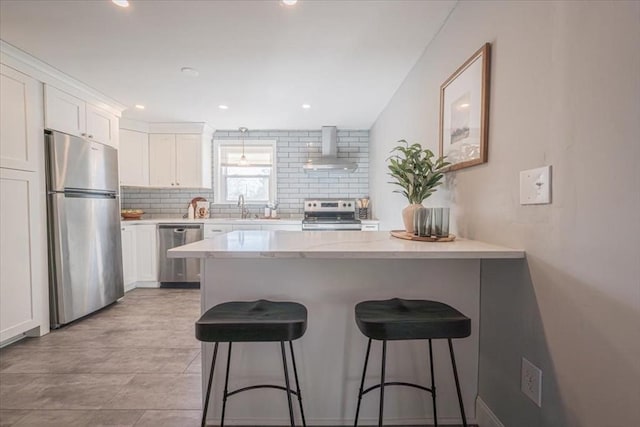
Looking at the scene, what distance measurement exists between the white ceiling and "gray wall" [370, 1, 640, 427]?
0.71m

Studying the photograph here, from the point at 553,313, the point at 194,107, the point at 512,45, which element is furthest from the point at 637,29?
the point at 194,107

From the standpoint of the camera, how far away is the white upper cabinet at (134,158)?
13.1ft

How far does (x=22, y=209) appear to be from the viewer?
2379 millimetres

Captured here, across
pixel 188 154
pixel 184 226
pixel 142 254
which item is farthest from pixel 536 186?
pixel 142 254

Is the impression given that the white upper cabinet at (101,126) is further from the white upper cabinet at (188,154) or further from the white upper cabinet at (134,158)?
the white upper cabinet at (188,154)

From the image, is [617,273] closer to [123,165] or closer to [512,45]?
[512,45]

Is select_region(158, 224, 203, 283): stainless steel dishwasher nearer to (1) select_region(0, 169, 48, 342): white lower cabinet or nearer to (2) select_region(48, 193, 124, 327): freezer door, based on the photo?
(2) select_region(48, 193, 124, 327): freezer door

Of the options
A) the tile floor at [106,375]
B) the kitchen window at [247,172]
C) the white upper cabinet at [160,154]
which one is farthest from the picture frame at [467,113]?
the white upper cabinet at [160,154]

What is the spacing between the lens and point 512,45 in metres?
1.22

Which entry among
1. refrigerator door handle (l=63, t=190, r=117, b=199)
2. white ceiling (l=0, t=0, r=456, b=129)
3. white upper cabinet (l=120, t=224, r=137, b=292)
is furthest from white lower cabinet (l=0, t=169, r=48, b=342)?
white upper cabinet (l=120, t=224, r=137, b=292)

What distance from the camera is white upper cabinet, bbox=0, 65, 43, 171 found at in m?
2.25

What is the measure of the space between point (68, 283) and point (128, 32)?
7.21ft

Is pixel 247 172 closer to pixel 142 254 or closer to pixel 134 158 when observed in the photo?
pixel 134 158

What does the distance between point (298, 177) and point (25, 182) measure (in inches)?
121
